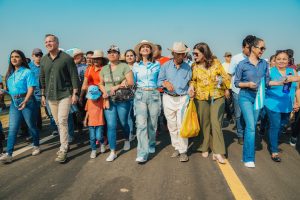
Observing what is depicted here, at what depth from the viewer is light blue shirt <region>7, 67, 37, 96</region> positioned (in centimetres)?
499

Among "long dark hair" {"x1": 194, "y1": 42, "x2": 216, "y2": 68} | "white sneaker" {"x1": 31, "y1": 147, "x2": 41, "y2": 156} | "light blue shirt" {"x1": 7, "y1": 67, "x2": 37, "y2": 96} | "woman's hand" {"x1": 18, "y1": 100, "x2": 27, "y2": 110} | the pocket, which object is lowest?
"white sneaker" {"x1": 31, "y1": 147, "x2": 41, "y2": 156}

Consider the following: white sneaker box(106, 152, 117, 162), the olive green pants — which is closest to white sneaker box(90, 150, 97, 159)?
white sneaker box(106, 152, 117, 162)

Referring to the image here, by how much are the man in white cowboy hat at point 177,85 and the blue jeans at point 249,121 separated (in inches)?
39.0

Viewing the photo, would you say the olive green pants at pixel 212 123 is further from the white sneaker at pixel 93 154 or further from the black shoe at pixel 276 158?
the white sneaker at pixel 93 154

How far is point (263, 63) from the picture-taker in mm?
4344

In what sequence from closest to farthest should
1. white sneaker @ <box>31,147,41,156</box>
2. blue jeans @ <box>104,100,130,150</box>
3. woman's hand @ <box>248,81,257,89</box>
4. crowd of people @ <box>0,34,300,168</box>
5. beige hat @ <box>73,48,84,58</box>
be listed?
woman's hand @ <box>248,81,257,89</box>, crowd of people @ <box>0,34,300,168</box>, blue jeans @ <box>104,100,130,150</box>, white sneaker @ <box>31,147,41,156</box>, beige hat @ <box>73,48,84,58</box>

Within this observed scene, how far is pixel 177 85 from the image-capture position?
4.53m

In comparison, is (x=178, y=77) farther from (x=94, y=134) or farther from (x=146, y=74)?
(x=94, y=134)

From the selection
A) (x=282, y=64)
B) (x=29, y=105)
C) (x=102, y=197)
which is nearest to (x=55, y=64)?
(x=29, y=105)

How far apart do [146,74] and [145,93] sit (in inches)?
13.7

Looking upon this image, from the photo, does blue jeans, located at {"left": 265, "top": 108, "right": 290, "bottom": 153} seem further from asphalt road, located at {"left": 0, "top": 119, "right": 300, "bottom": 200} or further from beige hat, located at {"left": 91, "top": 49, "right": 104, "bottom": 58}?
beige hat, located at {"left": 91, "top": 49, "right": 104, "bottom": 58}

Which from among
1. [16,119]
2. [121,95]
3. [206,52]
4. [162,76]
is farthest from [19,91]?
[206,52]

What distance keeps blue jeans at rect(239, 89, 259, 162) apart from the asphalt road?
25 cm

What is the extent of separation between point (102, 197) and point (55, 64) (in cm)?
266
